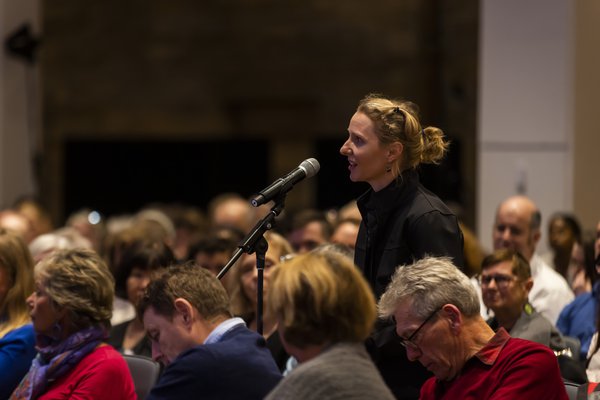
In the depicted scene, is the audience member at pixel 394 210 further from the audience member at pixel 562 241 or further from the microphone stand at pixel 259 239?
the audience member at pixel 562 241

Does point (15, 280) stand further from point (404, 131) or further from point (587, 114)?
point (587, 114)

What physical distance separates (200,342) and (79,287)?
0.84 meters

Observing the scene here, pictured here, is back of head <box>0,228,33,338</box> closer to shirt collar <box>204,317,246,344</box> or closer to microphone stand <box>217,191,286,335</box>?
microphone stand <box>217,191,286,335</box>

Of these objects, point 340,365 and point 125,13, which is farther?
point 125,13

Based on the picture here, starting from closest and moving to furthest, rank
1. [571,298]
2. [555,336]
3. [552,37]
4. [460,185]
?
[555,336], [571,298], [552,37], [460,185]

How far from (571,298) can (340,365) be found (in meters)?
3.34

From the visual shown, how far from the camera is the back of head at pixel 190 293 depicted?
363 cm

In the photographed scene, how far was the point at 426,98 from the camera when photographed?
1459 cm

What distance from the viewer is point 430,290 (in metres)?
3.53

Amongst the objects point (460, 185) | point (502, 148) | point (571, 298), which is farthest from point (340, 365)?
point (460, 185)

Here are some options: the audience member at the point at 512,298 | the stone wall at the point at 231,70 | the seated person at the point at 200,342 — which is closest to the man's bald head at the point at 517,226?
the audience member at the point at 512,298

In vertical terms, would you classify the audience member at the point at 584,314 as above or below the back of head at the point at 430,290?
below

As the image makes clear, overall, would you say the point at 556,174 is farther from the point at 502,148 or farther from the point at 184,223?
the point at 184,223

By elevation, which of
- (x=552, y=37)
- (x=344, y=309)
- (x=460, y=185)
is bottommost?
(x=460, y=185)
